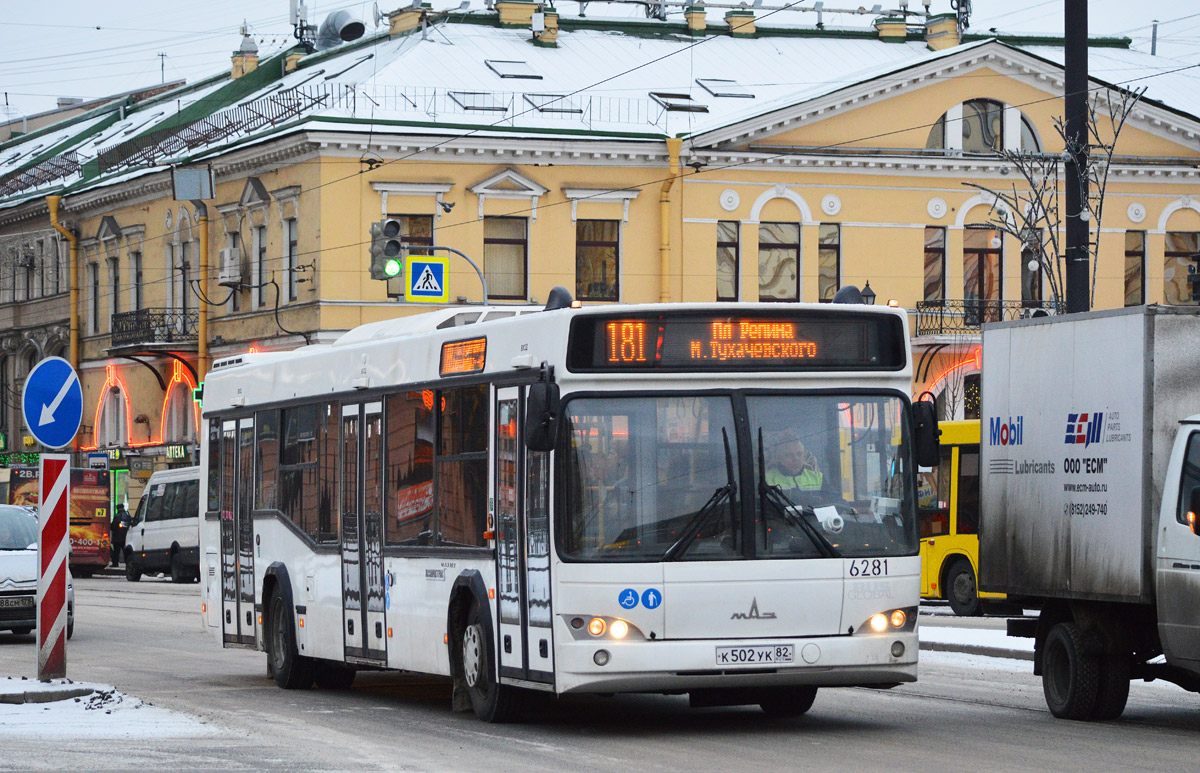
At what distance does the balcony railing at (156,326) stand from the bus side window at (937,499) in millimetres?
27441

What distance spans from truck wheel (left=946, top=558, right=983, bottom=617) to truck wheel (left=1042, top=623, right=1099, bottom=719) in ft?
44.4

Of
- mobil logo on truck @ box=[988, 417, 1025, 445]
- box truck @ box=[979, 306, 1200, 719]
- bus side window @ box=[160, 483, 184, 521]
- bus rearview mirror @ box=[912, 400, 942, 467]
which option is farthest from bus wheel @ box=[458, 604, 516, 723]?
bus side window @ box=[160, 483, 184, 521]

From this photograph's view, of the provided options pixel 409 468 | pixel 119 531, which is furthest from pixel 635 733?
pixel 119 531

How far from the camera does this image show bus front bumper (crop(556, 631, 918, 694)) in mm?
12031

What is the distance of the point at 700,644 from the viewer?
1209 centimetres

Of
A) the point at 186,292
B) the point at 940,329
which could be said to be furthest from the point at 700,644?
the point at 186,292

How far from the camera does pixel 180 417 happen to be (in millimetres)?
52875

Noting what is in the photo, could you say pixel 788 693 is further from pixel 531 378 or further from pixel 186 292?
pixel 186 292

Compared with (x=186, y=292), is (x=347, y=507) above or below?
below

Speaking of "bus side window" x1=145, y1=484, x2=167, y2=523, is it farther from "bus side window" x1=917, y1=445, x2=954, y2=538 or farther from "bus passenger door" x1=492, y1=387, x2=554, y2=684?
"bus passenger door" x1=492, y1=387, x2=554, y2=684

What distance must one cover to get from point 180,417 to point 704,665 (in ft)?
139

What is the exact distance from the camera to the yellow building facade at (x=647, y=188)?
4597cm

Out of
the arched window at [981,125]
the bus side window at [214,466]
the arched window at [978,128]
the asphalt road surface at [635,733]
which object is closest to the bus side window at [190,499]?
the arched window at [978,128]

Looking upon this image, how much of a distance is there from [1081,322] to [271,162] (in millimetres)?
35856
